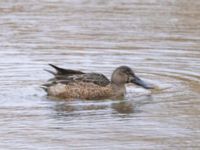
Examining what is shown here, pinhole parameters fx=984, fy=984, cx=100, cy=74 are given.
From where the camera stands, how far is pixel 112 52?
16.2 meters

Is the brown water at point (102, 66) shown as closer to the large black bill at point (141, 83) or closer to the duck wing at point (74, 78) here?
the large black bill at point (141, 83)

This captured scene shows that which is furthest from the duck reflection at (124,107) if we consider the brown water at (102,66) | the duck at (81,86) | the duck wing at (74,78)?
the duck wing at (74,78)

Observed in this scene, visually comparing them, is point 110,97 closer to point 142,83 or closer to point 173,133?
point 142,83

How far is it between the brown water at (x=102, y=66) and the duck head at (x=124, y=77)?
0.17 meters

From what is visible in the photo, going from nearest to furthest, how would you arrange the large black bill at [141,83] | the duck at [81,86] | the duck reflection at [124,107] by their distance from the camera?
the duck reflection at [124,107]
the duck at [81,86]
the large black bill at [141,83]

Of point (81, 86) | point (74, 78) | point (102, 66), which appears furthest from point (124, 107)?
point (102, 66)

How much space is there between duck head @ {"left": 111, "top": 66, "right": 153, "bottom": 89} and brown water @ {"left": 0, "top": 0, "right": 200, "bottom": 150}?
167 mm

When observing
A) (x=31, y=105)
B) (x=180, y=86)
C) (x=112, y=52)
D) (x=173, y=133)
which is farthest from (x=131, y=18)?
(x=173, y=133)

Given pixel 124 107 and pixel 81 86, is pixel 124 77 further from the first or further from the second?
pixel 124 107

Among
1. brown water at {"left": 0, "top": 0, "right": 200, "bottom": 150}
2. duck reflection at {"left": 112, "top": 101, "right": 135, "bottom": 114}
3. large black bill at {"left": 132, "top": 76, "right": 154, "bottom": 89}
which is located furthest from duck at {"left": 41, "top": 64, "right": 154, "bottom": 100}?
duck reflection at {"left": 112, "top": 101, "right": 135, "bottom": 114}

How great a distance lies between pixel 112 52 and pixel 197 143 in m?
5.90

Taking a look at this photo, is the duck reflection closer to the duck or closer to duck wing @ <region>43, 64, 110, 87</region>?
the duck

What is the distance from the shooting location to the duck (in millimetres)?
13289

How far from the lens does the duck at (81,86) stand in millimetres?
13289
